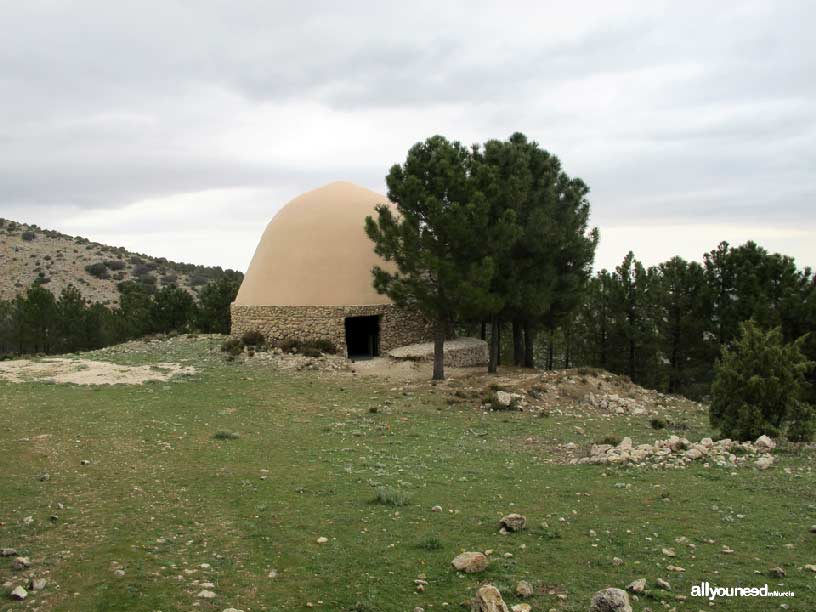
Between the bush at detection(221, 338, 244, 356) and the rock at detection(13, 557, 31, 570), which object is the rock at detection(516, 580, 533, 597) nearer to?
the rock at detection(13, 557, 31, 570)

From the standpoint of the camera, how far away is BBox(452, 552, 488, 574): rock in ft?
19.1

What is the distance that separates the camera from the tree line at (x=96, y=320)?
31797 millimetres

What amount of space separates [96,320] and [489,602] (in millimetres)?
33646

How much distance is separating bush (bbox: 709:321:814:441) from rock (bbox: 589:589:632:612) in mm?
8719

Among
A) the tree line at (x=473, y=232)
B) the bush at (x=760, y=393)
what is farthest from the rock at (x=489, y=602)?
the tree line at (x=473, y=232)

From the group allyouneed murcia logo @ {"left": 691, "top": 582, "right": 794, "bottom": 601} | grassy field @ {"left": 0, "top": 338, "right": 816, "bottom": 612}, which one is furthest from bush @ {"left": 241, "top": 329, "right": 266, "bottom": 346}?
allyouneed murcia logo @ {"left": 691, "top": 582, "right": 794, "bottom": 601}

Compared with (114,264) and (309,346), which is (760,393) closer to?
(309,346)

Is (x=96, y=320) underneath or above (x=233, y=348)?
above

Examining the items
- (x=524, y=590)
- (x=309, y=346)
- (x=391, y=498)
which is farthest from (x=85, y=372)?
(x=524, y=590)

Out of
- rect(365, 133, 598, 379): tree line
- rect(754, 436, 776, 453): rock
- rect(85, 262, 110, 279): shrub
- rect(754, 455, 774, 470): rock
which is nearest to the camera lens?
rect(754, 455, 774, 470): rock

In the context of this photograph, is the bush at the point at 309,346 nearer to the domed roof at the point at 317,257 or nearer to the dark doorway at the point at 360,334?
the domed roof at the point at 317,257

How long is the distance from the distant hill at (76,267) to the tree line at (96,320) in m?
21.1

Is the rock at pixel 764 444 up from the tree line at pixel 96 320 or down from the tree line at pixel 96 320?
down

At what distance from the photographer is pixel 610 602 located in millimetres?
4770
